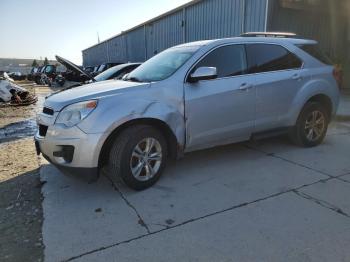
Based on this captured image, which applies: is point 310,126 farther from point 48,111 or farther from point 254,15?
point 254,15

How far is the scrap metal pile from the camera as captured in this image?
1245 centimetres

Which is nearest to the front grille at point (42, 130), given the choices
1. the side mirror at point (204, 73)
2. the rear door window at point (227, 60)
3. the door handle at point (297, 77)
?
the side mirror at point (204, 73)

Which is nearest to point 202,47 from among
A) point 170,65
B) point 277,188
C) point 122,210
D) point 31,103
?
point 170,65

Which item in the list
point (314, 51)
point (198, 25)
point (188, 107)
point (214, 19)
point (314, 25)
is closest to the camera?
point (188, 107)

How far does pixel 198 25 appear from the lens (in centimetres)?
1441

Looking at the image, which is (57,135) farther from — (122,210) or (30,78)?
(30,78)

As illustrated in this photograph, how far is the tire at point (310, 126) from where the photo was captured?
17.6 ft

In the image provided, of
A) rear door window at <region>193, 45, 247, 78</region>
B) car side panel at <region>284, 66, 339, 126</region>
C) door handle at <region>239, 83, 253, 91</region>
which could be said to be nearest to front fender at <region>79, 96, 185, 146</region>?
rear door window at <region>193, 45, 247, 78</region>

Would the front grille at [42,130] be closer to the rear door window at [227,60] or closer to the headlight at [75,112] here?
the headlight at [75,112]

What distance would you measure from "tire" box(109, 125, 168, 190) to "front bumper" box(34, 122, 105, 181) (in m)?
0.23

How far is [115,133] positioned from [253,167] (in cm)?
214

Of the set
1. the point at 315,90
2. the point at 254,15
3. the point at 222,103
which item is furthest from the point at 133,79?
the point at 254,15

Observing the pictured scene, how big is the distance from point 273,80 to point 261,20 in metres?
6.33

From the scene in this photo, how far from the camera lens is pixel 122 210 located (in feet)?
11.6
